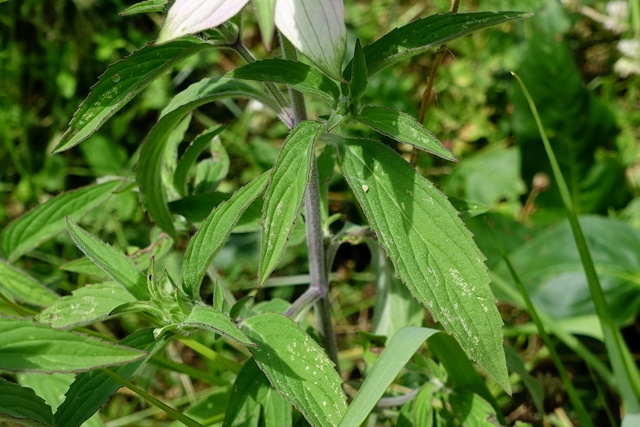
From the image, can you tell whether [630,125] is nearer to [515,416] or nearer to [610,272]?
[610,272]

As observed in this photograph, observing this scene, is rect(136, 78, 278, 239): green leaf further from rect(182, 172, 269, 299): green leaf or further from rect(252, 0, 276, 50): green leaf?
rect(252, 0, 276, 50): green leaf

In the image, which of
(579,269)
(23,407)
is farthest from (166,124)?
(579,269)

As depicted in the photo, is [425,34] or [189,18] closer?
[189,18]

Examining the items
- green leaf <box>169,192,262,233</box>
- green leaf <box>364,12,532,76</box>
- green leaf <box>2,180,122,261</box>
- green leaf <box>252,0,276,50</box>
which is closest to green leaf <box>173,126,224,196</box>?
green leaf <box>169,192,262,233</box>

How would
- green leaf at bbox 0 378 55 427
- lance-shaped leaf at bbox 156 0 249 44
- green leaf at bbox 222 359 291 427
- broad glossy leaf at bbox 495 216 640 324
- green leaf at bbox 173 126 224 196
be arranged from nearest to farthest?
lance-shaped leaf at bbox 156 0 249 44
green leaf at bbox 0 378 55 427
green leaf at bbox 222 359 291 427
green leaf at bbox 173 126 224 196
broad glossy leaf at bbox 495 216 640 324

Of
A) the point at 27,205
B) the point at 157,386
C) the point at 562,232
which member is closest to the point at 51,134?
the point at 27,205

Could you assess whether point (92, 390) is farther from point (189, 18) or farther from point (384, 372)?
point (189, 18)
